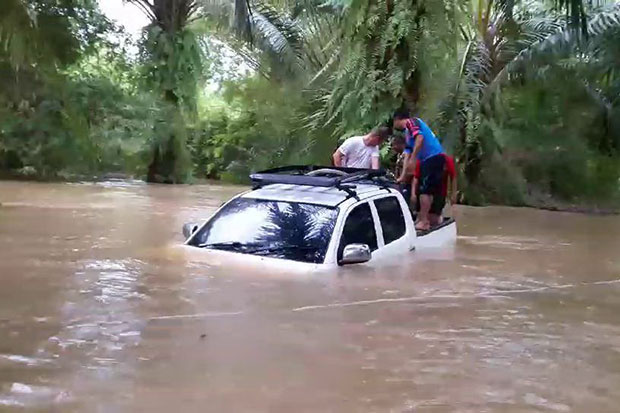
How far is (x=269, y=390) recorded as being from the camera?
193 inches

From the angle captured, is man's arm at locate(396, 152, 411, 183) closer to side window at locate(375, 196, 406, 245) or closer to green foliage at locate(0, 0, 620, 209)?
side window at locate(375, 196, 406, 245)

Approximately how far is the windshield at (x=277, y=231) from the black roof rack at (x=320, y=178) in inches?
17.5

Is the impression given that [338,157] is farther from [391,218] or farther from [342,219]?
[342,219]

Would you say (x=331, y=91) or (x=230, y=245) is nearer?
(x=230, y=245)

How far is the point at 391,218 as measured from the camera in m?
9.01

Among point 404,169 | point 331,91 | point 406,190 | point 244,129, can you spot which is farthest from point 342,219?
point 244,129

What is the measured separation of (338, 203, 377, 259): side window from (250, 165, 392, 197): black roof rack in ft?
0.65

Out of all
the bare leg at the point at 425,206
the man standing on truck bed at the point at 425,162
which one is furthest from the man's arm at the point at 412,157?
the bare leg at the point at 425,206

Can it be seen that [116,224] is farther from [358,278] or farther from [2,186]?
[2,186]

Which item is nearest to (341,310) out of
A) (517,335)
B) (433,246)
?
(517,335)

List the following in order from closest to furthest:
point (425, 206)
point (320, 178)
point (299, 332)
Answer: point (299, 332), point (320, 178), point (425, 206)

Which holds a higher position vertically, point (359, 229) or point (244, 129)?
point (244, 129)

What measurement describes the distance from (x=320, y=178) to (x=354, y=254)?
1.12 meters

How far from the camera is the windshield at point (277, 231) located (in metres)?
7.88
